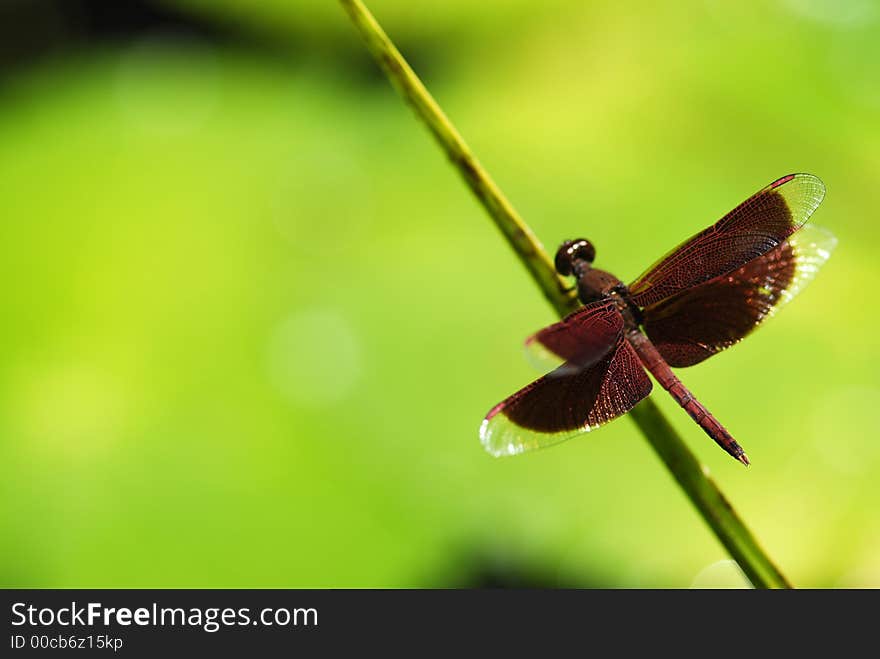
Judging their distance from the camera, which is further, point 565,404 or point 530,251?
point 565,404

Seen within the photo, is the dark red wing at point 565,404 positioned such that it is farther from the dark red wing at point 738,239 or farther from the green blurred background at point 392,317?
the green blurred background at point 392,317

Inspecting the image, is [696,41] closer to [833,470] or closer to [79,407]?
[833,470]

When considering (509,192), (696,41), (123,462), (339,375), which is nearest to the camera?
(123,462)

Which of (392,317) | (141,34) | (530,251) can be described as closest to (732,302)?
(530,251)

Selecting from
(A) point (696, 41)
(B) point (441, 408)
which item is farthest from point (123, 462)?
(A) point (696, 41)

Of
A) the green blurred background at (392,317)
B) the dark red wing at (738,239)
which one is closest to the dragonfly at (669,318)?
the dark red wing at (738,239)

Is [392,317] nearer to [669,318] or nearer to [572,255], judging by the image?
[572,255]
